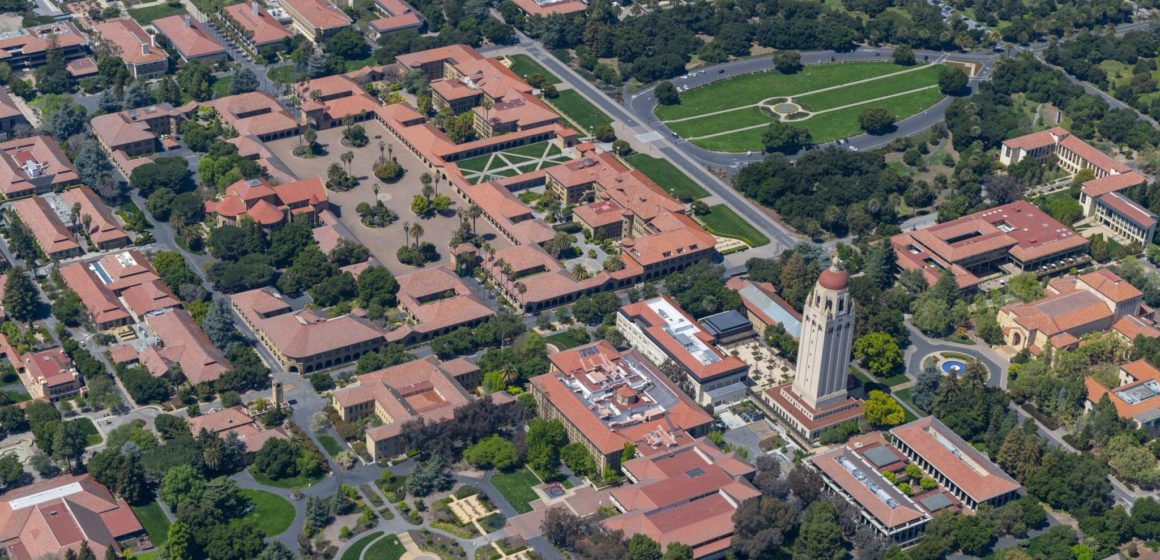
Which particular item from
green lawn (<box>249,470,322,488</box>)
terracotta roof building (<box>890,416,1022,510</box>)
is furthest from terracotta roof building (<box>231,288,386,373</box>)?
terracotta roof building (<box>890,416,1022,510</box>)

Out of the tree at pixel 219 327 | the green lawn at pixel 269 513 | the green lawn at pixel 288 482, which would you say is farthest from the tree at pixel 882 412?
the tree at pixel 219 327

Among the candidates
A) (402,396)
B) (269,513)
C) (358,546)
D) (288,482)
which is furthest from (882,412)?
(269,513)

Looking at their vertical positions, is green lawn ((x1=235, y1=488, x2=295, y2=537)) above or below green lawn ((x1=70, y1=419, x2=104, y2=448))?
below

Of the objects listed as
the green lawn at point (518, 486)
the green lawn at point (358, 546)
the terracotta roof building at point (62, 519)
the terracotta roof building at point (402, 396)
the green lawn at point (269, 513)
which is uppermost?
the terracotta roof building at point (62, 519)

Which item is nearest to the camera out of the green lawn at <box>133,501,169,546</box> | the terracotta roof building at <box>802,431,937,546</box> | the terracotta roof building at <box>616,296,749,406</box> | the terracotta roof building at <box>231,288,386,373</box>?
the green lawn at <box>133,501,169,546</box>

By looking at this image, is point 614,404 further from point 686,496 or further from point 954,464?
point 954,464

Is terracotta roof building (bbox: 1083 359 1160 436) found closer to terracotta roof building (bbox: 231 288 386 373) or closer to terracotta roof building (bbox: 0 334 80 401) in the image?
terracotta roof building (bbox: 231 288 386 373)

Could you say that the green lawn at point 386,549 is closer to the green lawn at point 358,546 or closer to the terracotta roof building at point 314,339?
the green lawn at point 358,546
